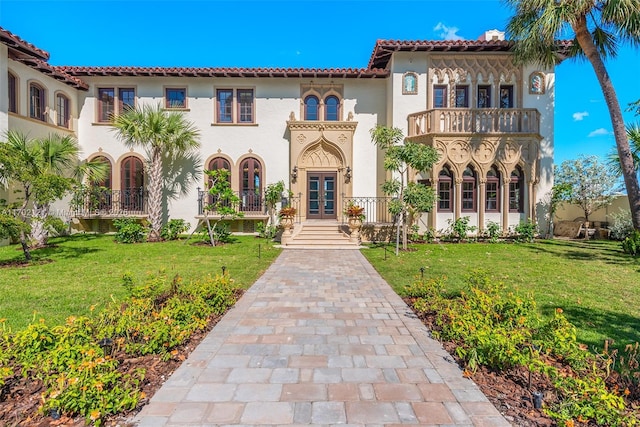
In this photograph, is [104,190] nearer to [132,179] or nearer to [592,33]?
[132,179]

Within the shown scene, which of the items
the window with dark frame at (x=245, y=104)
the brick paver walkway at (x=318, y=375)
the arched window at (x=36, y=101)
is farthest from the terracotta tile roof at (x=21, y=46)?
the brick paver walkway at (x=318, y=375)

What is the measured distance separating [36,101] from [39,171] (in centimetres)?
651

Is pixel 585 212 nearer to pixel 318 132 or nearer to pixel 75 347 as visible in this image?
pixel 318 132

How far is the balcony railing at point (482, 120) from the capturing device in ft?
45.4

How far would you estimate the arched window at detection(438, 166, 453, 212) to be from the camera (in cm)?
1435

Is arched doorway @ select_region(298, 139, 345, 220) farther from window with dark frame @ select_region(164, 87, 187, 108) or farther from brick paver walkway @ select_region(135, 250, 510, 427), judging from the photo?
brick paver walkway @ select_region(135, 250, 510, 427)

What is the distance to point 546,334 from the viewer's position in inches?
139

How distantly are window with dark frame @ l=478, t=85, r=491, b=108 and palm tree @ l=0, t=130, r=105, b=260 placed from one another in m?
16.7

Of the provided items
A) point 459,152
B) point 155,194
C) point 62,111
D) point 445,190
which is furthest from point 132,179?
point 459,152

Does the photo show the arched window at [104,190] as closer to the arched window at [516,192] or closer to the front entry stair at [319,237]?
the front entry stair at [319,237]

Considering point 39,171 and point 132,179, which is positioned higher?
point 132,179

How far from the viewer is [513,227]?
46.8ft

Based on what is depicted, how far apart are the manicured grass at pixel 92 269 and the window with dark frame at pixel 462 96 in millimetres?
10944

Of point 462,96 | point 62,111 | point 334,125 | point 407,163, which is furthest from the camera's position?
point 334,125
